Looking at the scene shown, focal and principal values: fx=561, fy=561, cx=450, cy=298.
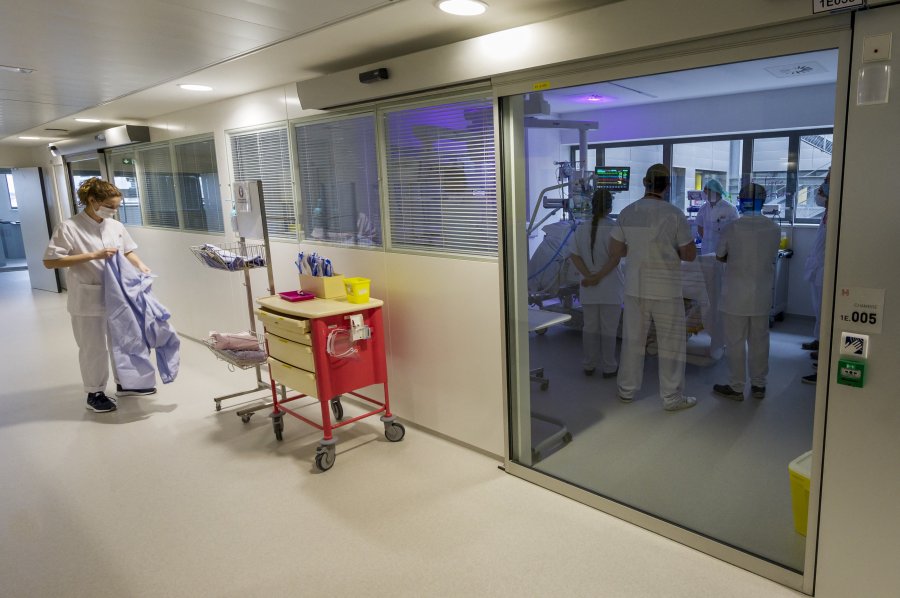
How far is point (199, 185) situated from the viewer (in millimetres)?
5746

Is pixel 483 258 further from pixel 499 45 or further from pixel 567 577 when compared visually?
pixel 567 577

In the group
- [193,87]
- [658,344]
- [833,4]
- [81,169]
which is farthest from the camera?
[81,169]

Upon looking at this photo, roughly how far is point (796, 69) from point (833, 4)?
0.92 feet

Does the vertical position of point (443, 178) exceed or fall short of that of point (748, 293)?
it exceeds it

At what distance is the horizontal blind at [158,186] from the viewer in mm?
6117

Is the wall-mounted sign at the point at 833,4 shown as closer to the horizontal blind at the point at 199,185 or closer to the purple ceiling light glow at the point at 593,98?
the purple ceiling light glow at the point at 593,98

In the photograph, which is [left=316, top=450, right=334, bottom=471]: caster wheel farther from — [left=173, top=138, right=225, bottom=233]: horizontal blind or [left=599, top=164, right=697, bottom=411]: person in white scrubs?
[left=173, top=138, right=225, bottom=233]: horizontal blind

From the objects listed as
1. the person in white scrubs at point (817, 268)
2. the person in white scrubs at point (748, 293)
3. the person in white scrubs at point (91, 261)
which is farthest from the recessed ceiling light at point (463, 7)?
the person in white scrubs at point (91, 261)

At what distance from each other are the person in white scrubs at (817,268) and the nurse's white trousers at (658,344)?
2.17 ft

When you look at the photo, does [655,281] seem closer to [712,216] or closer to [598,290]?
[598,290]

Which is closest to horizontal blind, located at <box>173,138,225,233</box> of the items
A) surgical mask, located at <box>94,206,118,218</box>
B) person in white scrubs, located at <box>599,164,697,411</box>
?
surgical mask, located at <box>94,206,118,218</box>

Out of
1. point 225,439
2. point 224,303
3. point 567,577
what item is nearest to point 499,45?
point 567,577

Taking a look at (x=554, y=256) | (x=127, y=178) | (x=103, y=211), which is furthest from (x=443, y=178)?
(x=127, y=178)

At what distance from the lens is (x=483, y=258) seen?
3256 millimetres
